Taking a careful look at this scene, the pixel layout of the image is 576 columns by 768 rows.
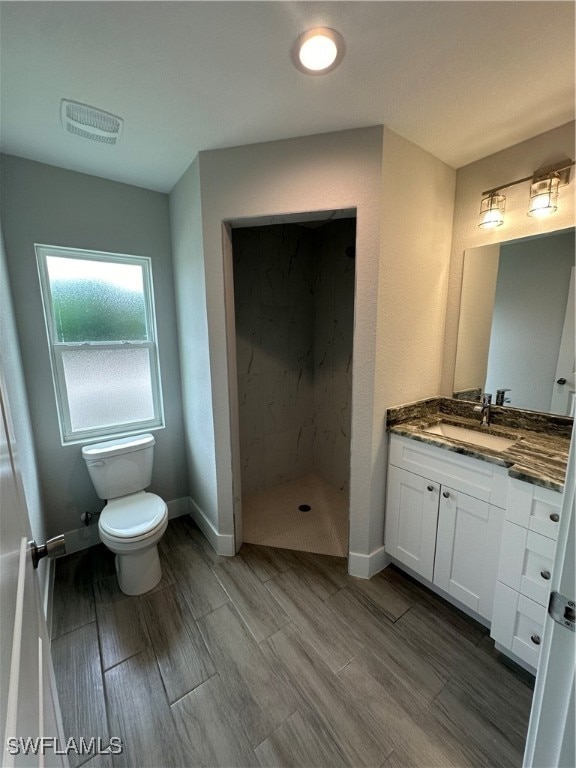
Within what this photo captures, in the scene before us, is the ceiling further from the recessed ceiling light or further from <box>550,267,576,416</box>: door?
<box>550,267,576,416</box>: door

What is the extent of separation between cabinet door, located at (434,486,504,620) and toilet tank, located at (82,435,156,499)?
1883 mm

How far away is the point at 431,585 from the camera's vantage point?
177 cm

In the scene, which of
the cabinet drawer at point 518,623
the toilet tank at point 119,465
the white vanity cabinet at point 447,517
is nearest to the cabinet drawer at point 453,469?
the white vanity cabinet at point 447,517

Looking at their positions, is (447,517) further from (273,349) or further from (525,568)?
(273,349)

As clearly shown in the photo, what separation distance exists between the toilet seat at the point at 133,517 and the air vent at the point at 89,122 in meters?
2.06

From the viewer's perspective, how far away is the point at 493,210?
68.7 inches

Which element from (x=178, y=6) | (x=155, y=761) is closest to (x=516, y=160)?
(x=178, y=6)

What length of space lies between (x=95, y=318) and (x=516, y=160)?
9.04ft

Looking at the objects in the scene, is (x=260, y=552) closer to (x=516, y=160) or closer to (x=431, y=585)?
(x=431, y=585)

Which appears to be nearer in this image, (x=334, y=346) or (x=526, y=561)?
(x=526, y=561)

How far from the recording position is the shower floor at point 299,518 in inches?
88.3

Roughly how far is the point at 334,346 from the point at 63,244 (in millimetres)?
2136

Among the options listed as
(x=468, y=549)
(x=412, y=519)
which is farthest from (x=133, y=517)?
(x=468, y=549)

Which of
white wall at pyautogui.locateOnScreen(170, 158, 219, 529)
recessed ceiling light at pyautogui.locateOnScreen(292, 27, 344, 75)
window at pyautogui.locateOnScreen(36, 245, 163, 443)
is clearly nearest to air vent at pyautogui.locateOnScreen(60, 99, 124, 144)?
white wall at pyautogui.locateOnScreen(170, 158, 219, 529)
